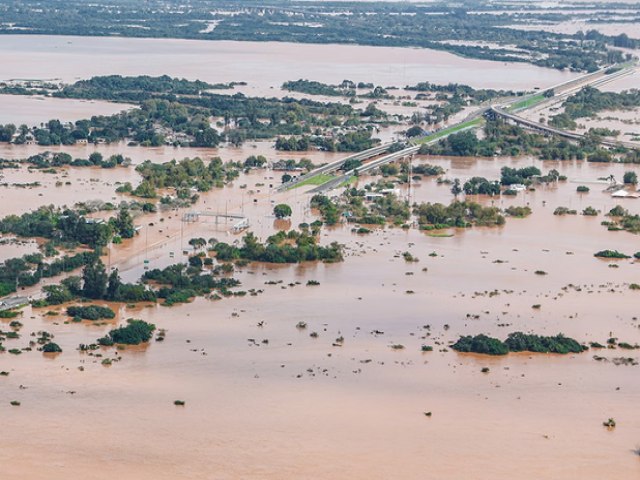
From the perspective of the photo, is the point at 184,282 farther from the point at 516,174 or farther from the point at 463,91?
the point at 463,91

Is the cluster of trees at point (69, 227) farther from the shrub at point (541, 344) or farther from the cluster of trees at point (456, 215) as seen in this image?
the shrub at point (541, 344)

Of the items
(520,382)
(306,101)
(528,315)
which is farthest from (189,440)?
(306,101)

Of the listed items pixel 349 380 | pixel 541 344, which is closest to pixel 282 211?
pixel 541 344

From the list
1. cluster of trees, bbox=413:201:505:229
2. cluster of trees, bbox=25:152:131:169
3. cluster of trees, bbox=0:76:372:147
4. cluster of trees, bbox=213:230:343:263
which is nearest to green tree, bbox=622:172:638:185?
cluster of trees, bbox=413:201:505:229

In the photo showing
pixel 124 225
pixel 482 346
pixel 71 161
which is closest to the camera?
pixel 482 346

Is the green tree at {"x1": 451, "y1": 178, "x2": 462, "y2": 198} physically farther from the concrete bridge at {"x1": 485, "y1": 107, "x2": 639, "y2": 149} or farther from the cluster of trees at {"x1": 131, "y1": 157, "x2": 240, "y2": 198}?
the concrete bridge at {"x1": 485, "y1": 107, "x2": 639, "y2": 149}

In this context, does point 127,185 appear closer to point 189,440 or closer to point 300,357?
point 300,357
